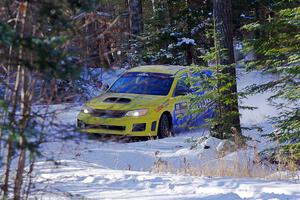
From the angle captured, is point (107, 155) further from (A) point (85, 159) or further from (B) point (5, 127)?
(B) point (5, 127)

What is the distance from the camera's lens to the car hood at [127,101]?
1235cm

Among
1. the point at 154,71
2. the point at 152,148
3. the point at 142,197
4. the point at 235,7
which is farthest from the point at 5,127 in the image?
the point at 235,7

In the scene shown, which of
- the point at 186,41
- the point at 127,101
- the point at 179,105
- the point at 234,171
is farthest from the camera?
the point at 186,41

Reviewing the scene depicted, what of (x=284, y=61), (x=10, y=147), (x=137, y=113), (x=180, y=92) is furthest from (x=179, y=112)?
(x=10, y=147)

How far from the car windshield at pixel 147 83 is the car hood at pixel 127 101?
0.88 ft

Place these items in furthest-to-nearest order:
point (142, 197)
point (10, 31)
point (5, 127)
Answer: point (142, 197)
point (5, 127)
point (10, 31)

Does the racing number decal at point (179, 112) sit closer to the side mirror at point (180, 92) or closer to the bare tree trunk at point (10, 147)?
the side mirror at point (180, 92)

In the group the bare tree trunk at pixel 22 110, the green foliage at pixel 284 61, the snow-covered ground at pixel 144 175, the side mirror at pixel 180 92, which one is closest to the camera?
the bare tree trunk at pixel 22 110

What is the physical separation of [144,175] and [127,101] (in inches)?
204

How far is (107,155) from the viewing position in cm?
1119

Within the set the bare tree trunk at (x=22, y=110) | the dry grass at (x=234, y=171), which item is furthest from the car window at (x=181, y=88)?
the bare tree trunk at (x=22, y=110)

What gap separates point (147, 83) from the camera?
44.4ft

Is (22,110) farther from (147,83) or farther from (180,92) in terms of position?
(180,92)

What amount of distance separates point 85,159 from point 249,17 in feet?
56.4
